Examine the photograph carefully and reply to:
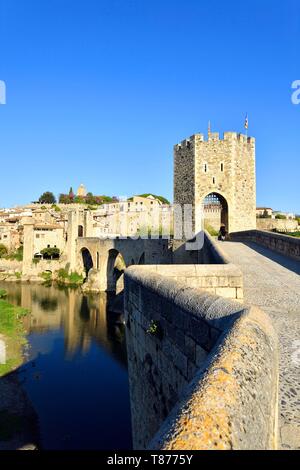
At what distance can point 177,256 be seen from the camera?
1873cm

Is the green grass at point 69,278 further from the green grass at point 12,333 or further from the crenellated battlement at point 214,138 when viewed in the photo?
the crenellated battlement at point 214,138

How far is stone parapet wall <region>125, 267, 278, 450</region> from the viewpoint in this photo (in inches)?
61.4

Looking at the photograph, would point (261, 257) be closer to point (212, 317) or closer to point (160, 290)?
point (160, 290)

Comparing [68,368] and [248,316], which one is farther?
[68,368]

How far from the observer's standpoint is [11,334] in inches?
952

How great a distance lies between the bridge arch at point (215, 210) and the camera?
20.7 metres

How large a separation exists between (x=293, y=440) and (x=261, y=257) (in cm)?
1151

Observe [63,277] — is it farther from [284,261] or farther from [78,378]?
[284,261]

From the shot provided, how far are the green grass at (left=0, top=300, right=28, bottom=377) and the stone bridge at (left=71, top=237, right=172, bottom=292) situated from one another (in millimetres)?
10976

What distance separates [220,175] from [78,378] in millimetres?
12485

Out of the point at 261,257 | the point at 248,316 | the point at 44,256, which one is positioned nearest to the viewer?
the point at 248,316

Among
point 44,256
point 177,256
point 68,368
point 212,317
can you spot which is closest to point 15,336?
point 68,368

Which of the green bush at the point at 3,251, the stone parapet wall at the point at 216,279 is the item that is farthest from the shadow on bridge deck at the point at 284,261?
the green bush at the point at 3,251

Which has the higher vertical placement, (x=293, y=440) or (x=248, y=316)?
(x=248, y=316)
